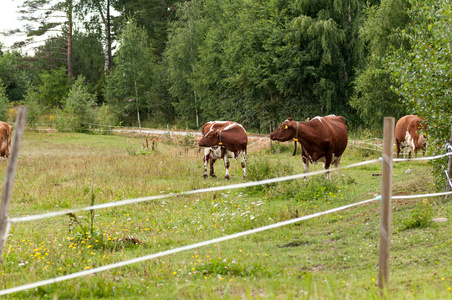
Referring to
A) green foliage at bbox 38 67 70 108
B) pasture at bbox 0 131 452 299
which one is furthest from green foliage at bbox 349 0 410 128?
green foliage at bbox 38 67 70 108

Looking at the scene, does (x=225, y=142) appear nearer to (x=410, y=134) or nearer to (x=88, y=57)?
(x=410, y=134)

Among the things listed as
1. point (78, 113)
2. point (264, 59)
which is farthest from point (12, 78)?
point (264, 59)

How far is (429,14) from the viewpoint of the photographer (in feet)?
28.9

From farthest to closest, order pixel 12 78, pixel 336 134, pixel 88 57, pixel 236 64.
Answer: pixel 88 57
pixel 12 78
pixel 236 64
pixel 336 134

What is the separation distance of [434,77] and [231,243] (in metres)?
5.23

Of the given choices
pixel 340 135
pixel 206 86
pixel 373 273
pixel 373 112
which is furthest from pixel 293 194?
pixel 206 86

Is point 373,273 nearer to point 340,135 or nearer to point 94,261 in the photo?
point 94,261

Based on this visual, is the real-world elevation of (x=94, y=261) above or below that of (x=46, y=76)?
below

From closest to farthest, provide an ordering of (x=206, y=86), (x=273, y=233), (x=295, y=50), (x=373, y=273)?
(x=373, y=273), (x=273, y=233), (x=295, y=50), (x=206, y=86)

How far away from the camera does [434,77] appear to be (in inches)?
342

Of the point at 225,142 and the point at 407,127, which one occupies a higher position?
the point at 407,127

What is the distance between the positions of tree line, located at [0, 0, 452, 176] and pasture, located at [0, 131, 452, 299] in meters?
9.35

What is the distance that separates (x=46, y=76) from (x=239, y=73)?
101 ft

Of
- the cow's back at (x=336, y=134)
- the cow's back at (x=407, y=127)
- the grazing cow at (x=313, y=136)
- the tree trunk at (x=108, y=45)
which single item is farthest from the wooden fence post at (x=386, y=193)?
the tree trunk at (x=108, y=45)
